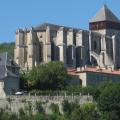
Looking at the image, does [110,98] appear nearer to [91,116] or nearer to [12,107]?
[91,116]

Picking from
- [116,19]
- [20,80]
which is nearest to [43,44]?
[116,19]

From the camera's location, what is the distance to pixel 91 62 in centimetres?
12694

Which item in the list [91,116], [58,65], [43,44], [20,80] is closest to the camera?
[91,116]

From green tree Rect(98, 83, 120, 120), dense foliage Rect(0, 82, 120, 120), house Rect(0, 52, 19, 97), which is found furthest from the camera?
house Rect(0, 52, 19, 97)

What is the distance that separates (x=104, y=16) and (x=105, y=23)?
71.0 inches

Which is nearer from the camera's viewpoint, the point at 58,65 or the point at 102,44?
the point at 58,65

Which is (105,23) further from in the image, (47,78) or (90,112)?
(90,112)

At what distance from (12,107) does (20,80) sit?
8.33m

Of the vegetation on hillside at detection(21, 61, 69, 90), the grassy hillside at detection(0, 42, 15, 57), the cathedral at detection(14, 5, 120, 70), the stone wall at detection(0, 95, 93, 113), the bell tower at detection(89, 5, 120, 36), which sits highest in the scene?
the bell tower at detection(89, 5, 120, 36)

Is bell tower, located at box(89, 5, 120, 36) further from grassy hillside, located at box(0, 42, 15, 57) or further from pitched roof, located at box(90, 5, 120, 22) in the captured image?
grassy hillside, located at box(0, 42, 15, 57)

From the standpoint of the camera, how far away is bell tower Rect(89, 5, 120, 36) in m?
135

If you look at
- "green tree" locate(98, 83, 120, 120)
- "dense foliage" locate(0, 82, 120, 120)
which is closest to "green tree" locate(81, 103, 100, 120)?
"dense foliage" locate(0, 82, 120, 120)

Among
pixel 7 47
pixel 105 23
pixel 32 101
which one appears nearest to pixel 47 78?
pixel 32 101

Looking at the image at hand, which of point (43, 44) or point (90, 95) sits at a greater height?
point (43, 44)
